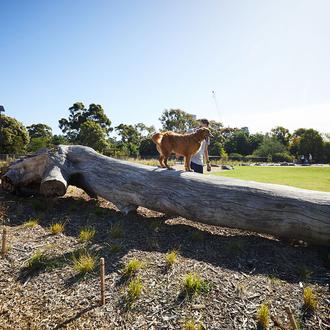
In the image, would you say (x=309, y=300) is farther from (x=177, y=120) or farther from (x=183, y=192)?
(x=177, y=120)

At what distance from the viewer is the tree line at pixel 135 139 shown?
3815 centimetres

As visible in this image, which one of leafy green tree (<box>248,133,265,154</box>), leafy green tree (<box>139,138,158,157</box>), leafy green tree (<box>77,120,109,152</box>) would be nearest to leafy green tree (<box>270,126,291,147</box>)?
leafy green tree (<box>248,133,265,154</box>)

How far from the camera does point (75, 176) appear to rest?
8062mm

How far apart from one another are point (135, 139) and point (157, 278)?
5915 cm

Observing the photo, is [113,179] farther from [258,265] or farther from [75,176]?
[258,265]

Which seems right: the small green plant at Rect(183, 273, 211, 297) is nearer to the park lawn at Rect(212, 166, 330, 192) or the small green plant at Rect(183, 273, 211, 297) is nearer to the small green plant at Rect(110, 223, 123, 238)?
the small green plant at Rect(110, 223, 123, 238)

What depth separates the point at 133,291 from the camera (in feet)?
12.4

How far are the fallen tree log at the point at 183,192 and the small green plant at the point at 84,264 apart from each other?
2.31 m

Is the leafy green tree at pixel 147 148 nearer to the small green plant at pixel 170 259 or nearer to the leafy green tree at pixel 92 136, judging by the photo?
the leafy green tree at pixel 92 136

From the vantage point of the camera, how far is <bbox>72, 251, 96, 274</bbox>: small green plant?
4.27m

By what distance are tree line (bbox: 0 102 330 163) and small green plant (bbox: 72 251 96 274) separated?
75.4 feet

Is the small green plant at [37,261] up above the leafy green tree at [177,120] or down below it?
below

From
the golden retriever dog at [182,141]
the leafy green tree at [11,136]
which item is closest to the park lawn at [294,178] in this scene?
the golden retriever dog at [182,141]

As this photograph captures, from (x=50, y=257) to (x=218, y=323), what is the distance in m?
2.86
